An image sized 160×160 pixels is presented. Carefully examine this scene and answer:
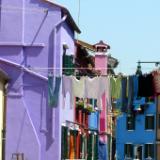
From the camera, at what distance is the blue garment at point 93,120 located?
163ft

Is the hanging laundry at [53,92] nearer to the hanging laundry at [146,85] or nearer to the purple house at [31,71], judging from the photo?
the purple house at [31,71]

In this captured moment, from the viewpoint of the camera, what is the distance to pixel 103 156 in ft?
178

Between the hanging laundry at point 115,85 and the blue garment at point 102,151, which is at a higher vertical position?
the hanging laundry at point 115,85

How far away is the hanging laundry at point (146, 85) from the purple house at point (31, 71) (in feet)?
15.6

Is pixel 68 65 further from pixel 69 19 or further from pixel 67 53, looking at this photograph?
pixel 69 19

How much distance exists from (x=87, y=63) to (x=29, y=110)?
13059mm

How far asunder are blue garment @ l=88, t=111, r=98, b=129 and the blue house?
15.5 m

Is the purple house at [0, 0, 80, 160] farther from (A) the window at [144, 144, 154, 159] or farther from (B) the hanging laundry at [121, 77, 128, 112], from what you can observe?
(A) the window at [144, 144, 154, 159]

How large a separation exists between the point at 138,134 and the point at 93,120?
18779 millimetres

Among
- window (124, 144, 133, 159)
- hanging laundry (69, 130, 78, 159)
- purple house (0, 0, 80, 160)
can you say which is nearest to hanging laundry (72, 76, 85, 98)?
purple house (0, 0, 80, 160)

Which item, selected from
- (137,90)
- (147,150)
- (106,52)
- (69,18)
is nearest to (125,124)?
(147,150)

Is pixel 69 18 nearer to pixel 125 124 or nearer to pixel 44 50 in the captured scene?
pixel 44 50

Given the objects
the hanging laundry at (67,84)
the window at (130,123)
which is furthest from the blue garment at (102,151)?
the hanging laundry at (67,84)

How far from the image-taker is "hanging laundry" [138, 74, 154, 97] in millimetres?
32875
